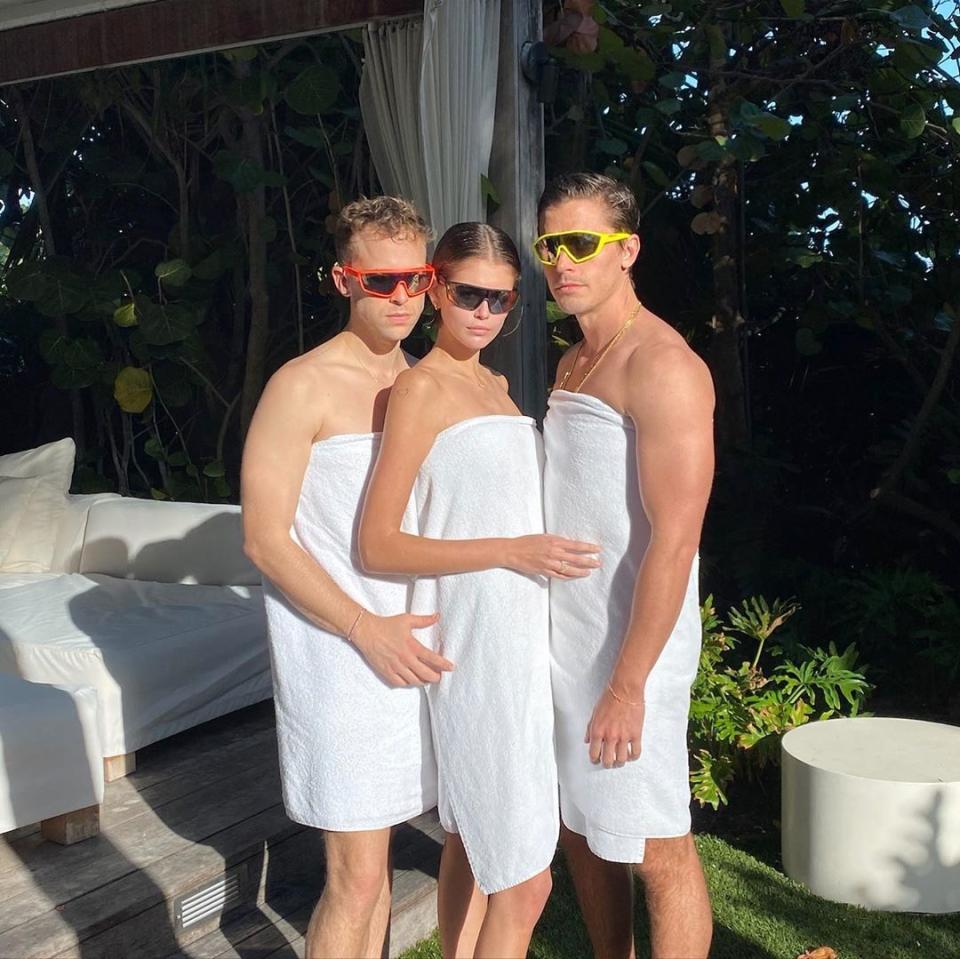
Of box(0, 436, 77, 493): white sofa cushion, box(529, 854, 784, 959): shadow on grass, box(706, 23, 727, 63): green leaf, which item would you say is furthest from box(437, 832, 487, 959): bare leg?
box(706, 23, 727, 63): green leaf

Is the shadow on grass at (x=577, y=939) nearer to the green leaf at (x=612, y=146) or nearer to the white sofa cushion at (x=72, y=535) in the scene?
the white sofa cushion at (x=72, y=535)

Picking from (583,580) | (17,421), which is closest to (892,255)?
(583,580)

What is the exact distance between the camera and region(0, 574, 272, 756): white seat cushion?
3.43m

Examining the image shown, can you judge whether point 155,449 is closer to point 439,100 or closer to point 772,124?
point 439,100

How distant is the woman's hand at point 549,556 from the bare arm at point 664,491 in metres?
0.10

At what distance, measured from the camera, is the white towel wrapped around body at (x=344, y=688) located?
6.38ft

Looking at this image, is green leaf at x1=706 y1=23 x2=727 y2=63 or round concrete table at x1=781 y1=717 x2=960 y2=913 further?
green leaf at x1=706 y1=23 x2=727 y2=63

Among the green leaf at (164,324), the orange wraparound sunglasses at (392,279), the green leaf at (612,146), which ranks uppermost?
the green leaf at (612,146)

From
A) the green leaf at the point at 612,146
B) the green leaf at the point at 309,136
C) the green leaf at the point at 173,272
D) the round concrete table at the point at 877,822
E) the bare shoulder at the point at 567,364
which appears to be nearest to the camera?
the bare shoulder at the point at 567,364

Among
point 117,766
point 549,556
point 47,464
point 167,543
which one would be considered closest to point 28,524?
point 47,464

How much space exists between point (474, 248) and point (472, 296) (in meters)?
0.08

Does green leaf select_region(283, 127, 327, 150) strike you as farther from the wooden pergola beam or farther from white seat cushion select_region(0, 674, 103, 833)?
white seat cushion select_region(0, 674, 103, 833)

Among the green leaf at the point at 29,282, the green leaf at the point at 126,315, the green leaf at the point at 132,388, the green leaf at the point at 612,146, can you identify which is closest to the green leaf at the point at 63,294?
the green leaf at the point at 29,282

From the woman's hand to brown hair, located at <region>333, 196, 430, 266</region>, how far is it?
536 mm
